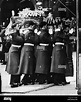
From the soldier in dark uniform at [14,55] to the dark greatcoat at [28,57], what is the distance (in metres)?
0.06

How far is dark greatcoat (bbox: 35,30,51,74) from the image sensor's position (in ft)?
13.8

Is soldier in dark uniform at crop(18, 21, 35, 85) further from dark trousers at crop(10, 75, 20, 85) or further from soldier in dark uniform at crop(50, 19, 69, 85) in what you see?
soldier in dark uniform at crop(50, 19, 69, 85)

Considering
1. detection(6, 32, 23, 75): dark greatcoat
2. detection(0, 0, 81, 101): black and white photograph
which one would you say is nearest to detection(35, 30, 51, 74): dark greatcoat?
detection(0, 0, 81, 101): black and white photograph

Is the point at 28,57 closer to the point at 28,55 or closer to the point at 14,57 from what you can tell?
the point at 28,55

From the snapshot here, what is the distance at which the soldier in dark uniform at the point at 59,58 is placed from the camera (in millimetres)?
4188

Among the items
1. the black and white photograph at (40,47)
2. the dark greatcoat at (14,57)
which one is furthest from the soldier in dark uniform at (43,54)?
the dark greatcoat at (14,57)

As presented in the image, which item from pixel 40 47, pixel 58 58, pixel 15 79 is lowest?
pixel 15 79

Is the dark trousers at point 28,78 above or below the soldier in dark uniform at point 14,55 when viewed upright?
below

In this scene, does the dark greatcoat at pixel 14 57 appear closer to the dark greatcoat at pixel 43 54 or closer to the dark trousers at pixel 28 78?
the dark trousers at pixel 28 78

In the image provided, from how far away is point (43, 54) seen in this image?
13.8 ft

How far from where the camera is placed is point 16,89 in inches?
165

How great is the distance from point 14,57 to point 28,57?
18 cm

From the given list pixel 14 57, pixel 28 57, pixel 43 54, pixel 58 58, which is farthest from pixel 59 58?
pixel 14 57

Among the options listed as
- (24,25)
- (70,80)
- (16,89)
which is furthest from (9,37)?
(70,80)
